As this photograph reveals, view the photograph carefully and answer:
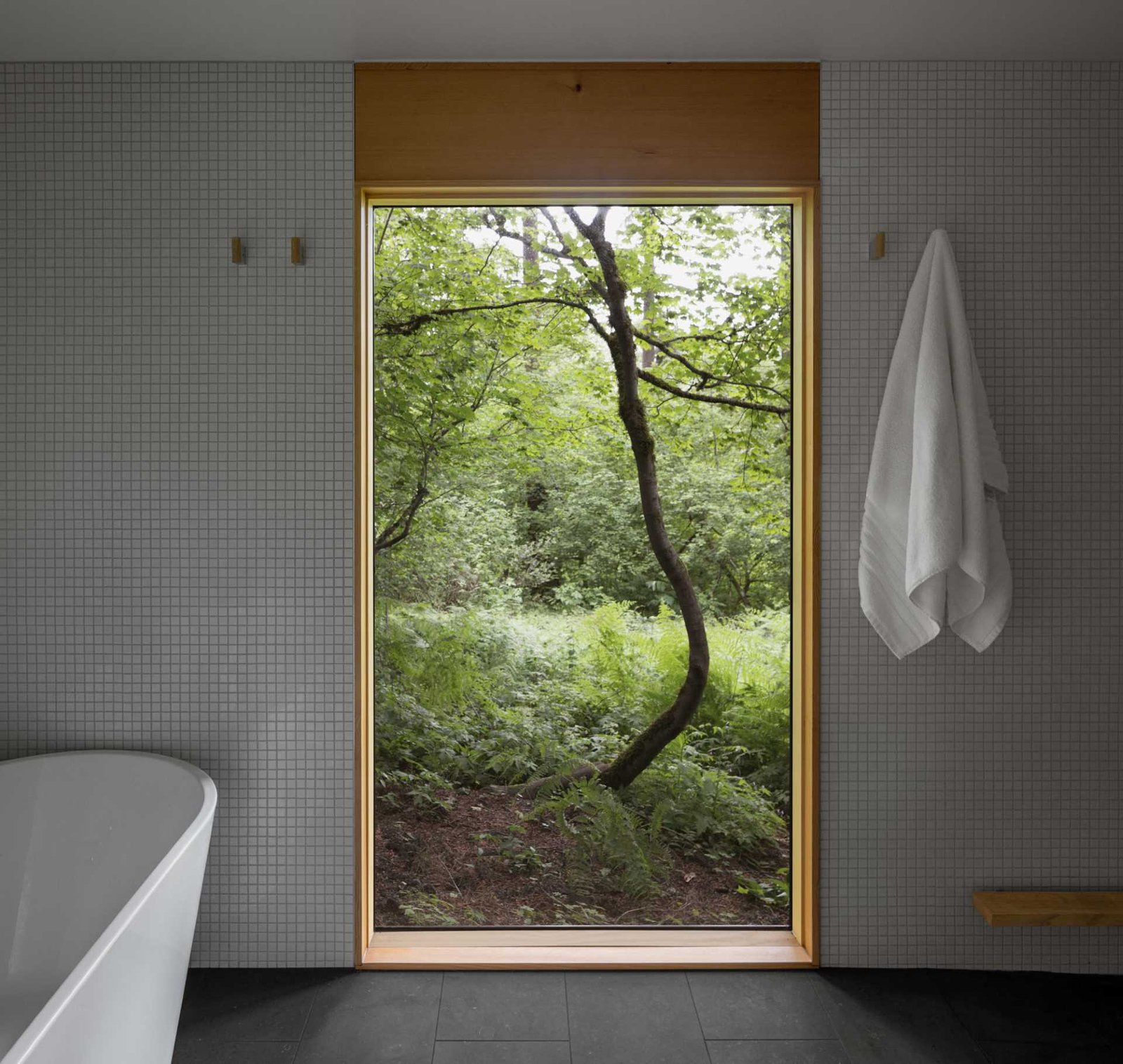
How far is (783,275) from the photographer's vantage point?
2709 mm

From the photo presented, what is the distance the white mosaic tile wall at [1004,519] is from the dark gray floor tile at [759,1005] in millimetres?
164

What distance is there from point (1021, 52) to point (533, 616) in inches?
82.9

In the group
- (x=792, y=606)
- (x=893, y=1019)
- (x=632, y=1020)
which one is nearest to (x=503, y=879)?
(x=632, y=1020)

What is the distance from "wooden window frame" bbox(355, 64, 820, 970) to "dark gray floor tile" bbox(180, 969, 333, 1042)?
0.17 meters

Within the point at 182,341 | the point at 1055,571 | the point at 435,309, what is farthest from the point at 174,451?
the point at 1055,571

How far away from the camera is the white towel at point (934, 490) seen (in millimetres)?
1910

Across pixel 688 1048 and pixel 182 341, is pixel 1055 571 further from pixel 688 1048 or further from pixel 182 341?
pixel 182 341

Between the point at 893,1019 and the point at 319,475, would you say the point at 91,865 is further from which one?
the point at 893,1019

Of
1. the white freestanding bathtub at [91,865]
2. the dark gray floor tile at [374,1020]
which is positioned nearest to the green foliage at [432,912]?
the dark gray floor tile at [374,1020]

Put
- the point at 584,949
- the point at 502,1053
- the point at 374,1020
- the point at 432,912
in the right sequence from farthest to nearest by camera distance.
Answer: the point at 432,912
the point at 584,949
the point at 374,1020
the point at 502,1053

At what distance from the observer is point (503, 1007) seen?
6.34 feet

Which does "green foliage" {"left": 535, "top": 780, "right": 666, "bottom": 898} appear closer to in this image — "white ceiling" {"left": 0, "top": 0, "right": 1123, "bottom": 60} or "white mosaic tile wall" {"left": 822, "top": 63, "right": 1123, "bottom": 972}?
"white mosaic tile wall" {"left": 822, "top": 63, "right": 1123, "bottom": 972}

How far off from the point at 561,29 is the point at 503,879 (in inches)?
97.7

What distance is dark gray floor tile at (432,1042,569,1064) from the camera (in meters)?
1.75
